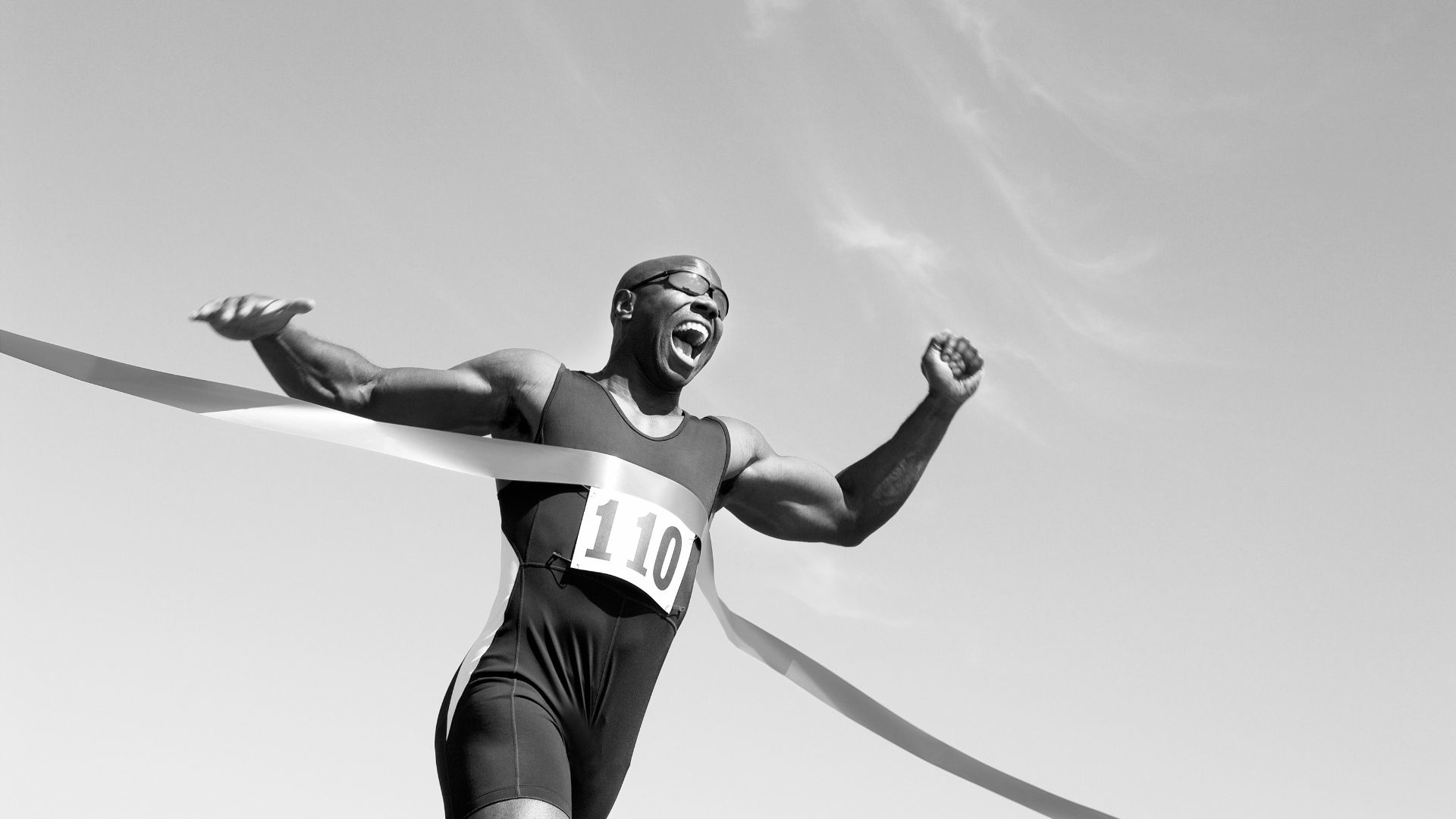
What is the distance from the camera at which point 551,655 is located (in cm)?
460

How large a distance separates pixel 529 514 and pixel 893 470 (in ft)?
4.97

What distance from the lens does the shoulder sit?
17.4ft

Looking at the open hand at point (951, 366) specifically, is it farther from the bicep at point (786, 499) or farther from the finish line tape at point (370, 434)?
the finish line tape at point (370, 434)

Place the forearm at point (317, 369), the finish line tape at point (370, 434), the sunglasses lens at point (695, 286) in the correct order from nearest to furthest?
1. the forearm at point (317, 369)
2. the finish line tape at point (370, 434)
3. the sunglasses lens at point (695, 286)

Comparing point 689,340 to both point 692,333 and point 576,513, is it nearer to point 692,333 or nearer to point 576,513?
point 692,333

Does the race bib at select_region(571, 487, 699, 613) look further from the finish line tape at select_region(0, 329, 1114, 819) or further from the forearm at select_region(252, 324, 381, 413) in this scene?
the forearm at select_region(252, 324, 381, 413)

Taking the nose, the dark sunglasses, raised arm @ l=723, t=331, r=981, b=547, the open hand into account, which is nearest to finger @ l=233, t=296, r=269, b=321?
the dark sunglasses

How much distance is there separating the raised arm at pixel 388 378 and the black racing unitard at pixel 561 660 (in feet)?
0.43

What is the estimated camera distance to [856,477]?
5.53m

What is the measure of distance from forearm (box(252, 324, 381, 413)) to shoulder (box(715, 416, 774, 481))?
1354 mm

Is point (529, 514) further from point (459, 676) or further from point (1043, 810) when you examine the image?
point (1043, 810)

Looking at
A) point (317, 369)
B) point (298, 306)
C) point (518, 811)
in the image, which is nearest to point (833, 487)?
point (518, 811)

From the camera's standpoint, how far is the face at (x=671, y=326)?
16.9 ft

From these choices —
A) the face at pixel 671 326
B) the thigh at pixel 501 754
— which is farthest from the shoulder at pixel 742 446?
the thigh at pixel 501 754
